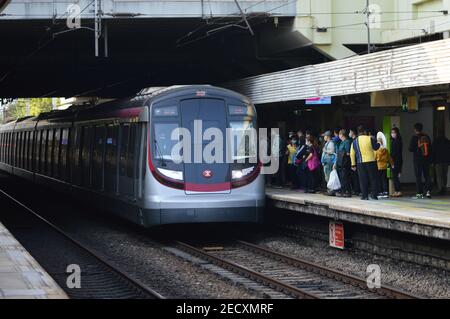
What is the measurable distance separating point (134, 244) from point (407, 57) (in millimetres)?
6527

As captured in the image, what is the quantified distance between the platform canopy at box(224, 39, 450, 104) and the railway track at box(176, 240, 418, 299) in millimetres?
4056

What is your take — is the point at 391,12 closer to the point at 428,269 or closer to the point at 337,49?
the point at 337,49

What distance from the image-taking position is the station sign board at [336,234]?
15.9m

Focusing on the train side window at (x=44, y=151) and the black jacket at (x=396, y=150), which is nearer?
the black jacket at (x=396, y=150)

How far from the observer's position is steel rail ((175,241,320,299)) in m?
11.5

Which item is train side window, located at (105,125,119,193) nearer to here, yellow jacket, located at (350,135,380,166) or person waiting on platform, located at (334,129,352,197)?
person waiting on platform, located at (334,129,352,197)

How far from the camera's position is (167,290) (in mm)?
12055

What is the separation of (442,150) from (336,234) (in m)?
3.78

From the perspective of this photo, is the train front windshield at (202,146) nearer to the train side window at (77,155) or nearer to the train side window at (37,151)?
the train side window at (77,155)

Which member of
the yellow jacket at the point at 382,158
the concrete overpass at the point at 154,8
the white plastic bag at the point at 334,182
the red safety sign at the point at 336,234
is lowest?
the red safety sign at the point at 336,234

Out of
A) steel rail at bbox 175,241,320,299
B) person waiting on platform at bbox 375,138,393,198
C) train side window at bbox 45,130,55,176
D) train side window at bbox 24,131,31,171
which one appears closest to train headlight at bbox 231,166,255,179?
steel rail at bbox 175,241,320,299

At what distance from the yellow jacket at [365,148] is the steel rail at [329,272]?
2618mm

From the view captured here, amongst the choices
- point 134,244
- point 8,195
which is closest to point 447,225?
point 134,244

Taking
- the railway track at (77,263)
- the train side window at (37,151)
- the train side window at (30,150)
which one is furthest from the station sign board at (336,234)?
the train side window at (30,150)
